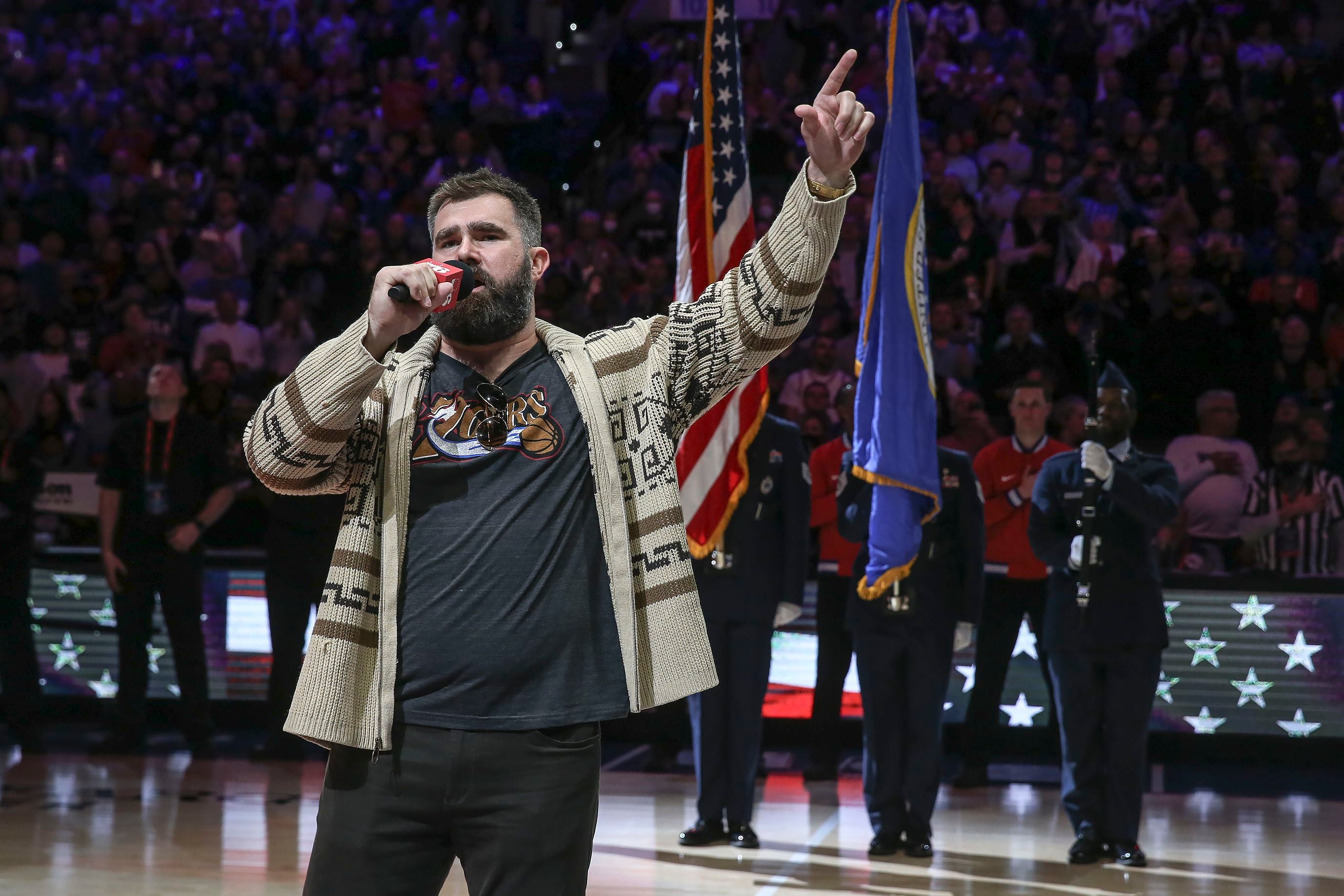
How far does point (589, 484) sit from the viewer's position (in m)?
2.80

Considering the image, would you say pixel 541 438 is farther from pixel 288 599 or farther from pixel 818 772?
pixel 288 599

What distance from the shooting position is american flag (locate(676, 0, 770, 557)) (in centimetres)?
670

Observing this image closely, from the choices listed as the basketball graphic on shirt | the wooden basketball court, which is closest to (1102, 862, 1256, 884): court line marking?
the wooden basketball court

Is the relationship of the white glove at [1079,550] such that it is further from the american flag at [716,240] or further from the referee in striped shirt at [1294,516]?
the referee in striped shirt at [1294,516]

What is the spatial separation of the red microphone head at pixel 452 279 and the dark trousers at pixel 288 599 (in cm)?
631

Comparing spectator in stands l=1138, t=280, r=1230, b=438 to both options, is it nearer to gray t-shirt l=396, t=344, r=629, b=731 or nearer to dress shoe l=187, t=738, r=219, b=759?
dress shoe l=187, t=738, r=219, b=759

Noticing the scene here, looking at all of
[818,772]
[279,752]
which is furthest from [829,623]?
[279,752]

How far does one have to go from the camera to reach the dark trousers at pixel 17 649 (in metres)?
8.77

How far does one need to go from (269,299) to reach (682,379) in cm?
980

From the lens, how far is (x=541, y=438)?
9.12 feet

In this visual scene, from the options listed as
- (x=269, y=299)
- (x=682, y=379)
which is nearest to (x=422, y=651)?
(x=682, y=379)

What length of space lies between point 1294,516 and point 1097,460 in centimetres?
289

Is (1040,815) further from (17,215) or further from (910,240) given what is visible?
(17,215)

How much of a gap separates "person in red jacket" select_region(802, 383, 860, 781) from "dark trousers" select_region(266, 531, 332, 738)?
2.79 metres
